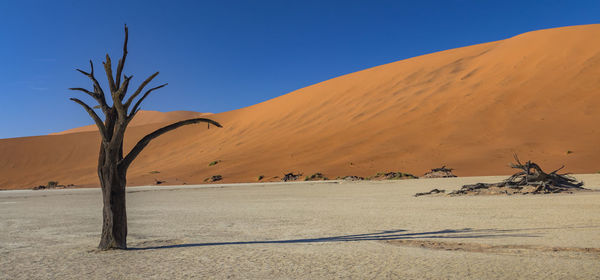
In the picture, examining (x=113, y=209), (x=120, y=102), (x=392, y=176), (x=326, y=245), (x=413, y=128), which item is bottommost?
(x=326, y=245)

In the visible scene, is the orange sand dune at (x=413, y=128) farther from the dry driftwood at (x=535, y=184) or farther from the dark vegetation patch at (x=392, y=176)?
the dry driftwood at (x=535, y=184)

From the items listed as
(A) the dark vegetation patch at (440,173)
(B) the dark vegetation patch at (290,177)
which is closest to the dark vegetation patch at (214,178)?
(B) the dark vegetation patch at (290,177)

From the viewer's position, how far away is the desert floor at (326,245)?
4.46 metres

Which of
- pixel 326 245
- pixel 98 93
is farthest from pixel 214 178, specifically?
pixel 326 245

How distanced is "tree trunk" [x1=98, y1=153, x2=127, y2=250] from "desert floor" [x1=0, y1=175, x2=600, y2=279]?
20 centimetres

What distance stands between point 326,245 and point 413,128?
30.3 m

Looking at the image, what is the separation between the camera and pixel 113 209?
19.8ft

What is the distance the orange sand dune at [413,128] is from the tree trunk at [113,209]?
22121mm

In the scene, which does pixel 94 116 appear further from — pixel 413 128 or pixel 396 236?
pixel 413 128

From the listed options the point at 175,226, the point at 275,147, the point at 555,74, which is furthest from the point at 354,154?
the point at 175,226

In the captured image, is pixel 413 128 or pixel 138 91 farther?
pixel 413 128

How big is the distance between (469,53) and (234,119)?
31552 millimetres

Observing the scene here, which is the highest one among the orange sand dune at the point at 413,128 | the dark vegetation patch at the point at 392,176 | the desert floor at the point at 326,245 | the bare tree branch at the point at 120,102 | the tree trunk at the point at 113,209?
the orange sand dune at the point at 413,128

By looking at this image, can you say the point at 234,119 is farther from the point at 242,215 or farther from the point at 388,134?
the point at 242,215
